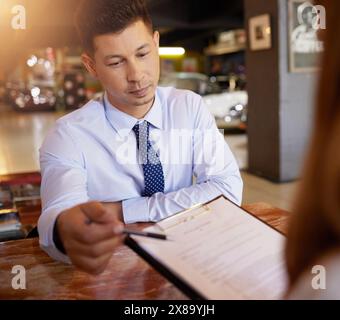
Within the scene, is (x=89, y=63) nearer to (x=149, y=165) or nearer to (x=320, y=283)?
(x=149, y=165)

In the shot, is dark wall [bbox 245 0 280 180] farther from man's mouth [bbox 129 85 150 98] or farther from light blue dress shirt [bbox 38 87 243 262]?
man's mouth [bbox 129 85 150 98]

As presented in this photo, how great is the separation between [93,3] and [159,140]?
0.43 meters

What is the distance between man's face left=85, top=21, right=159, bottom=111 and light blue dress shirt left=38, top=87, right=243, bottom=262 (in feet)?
0.34

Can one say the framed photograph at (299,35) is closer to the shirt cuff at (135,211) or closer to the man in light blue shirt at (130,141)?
the man in light blue shirt at (130,141)

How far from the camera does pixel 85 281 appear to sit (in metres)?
0.88

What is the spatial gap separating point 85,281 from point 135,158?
1.61 ft

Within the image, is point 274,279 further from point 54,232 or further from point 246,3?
point 246,3

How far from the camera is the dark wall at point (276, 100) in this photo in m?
4.24

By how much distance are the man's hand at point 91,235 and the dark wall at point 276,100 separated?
3.65 meters

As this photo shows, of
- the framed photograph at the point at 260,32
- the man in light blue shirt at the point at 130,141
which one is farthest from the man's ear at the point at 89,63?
the framed photograph at the point at 260,32

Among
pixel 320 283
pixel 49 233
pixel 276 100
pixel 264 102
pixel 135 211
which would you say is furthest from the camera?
pixel 264 102

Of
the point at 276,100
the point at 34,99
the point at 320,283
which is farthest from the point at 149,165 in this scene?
the point at 34,99

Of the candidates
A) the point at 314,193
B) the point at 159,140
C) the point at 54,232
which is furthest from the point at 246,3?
the point at 314,193

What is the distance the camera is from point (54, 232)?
34.4 inches
